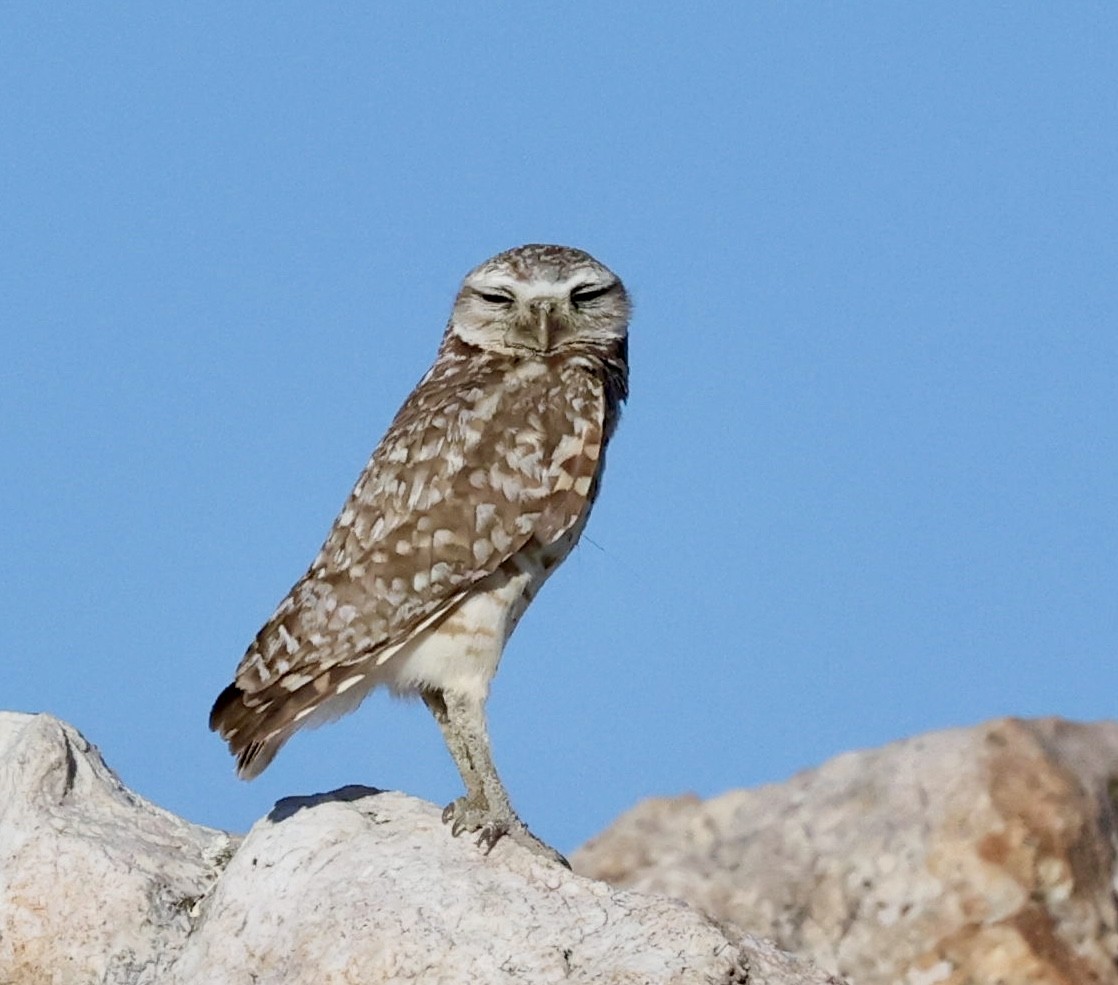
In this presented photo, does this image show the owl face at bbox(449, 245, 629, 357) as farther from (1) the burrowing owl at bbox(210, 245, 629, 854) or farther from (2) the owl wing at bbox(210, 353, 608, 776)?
(2) the owl wing at bbox(210, 353, 608, 776)

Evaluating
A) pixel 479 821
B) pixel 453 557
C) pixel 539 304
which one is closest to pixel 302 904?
pixel 479 821

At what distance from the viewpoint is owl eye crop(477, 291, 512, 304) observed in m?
10.5

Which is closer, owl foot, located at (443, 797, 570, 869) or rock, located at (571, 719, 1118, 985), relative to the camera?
owl foot, located at (443, 797, 570, 869)

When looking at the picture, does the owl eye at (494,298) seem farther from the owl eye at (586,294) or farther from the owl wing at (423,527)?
the owl wing at (423,527)

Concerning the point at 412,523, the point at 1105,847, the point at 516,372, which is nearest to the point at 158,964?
the point at 412,523

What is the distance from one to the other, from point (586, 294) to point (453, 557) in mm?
1861

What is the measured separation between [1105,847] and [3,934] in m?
6.66

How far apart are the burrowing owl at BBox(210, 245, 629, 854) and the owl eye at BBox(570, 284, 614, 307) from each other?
0.10 meters

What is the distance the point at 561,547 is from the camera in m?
9.82

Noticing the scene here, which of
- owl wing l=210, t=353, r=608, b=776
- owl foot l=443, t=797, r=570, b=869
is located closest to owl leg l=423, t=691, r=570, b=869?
owl foot l=443, t=797, r=570, b=869

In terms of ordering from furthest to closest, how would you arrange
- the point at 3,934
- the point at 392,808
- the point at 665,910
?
the point at 3,934 < the point at 392,808 < the point at 665,910

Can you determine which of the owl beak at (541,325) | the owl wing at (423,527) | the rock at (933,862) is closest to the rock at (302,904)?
the owl wing at (423,527)

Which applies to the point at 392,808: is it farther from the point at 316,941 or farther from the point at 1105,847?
the point at 1105,847

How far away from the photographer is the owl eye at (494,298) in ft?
34.6
